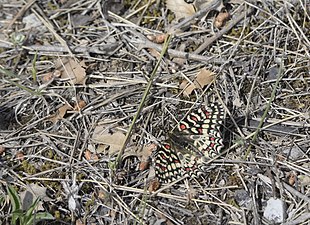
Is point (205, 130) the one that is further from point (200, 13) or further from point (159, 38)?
point (200, 13)

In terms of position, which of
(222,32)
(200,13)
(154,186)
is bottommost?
(154,186)

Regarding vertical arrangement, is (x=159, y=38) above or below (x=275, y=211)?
above

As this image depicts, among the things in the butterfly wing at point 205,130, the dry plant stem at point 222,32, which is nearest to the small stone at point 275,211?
the butterfly wing at point 205,130

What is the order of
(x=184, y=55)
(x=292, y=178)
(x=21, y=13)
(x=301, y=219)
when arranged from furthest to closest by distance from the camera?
1. (x=21, y=13)
2. (x=184, y=55)
3. (x=292, y=178)
4. (x=301, y=219)

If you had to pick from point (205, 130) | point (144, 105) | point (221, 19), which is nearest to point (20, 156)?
point (144, 105)

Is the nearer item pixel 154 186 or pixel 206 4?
pixel 154 186

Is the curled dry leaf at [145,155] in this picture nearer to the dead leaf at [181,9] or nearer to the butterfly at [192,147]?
the butterfly at [192,147]

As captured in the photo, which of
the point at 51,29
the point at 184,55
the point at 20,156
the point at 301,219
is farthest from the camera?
the point at 51,29
